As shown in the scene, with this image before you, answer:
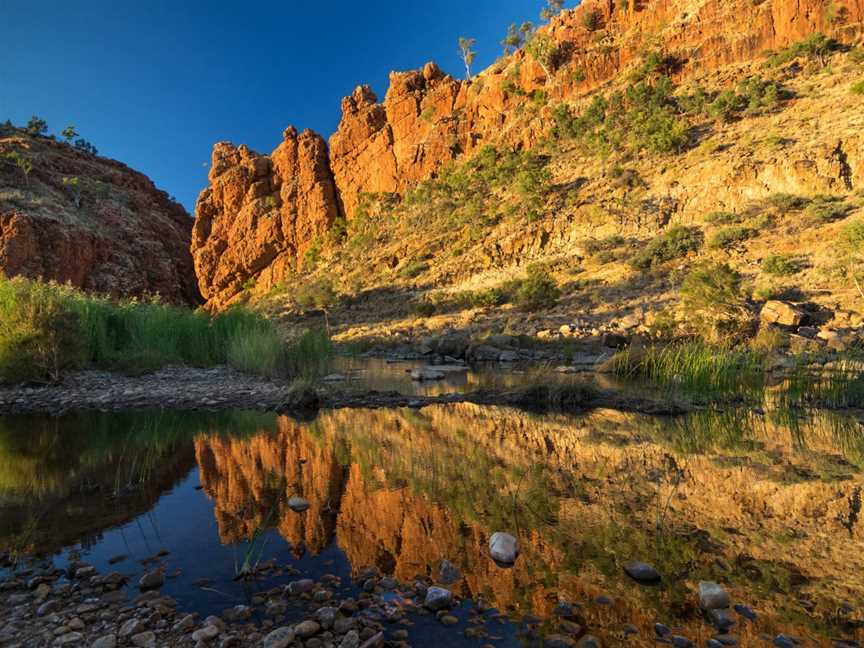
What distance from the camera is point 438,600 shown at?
9.53ft

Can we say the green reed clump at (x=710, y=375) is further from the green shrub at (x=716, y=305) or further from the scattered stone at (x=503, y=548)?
the scattered stone at (x=503, y=548)

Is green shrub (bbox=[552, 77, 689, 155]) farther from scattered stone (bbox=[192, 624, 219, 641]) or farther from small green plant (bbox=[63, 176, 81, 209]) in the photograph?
small green plant (bbox=[63, 176, 81, 209])

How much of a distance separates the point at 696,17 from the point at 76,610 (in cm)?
5491

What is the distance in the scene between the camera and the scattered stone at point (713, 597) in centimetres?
279

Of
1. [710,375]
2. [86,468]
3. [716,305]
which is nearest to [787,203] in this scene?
[716,305]

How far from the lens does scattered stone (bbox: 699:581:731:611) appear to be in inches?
110

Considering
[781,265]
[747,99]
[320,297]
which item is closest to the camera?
[781,265]

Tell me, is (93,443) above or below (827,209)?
below

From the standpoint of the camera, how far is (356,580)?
3.25 metres

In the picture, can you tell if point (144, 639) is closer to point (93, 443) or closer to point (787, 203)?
point (93, 443)

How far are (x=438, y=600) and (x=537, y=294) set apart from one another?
82.1ft

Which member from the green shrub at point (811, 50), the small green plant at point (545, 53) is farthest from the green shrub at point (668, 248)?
the small green plant at point (545, 53)

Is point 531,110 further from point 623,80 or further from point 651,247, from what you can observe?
point 651,247

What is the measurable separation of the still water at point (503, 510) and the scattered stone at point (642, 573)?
7cm
